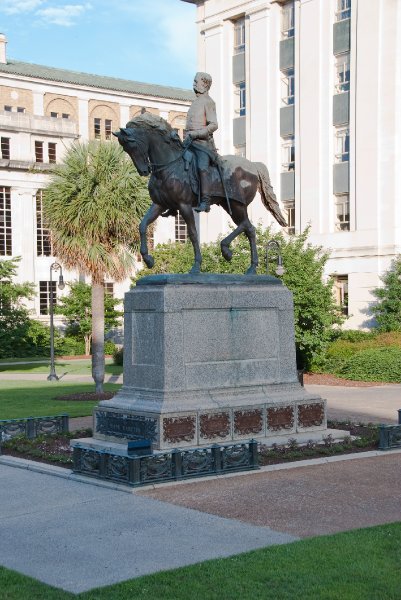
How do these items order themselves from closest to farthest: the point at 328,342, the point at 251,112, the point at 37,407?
the point at 37,407
the point at 328,342
the point at 251,112

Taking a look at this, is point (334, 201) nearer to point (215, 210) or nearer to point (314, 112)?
point (314, 112)

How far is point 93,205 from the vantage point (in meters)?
25.8

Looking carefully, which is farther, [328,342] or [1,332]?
[1,332]

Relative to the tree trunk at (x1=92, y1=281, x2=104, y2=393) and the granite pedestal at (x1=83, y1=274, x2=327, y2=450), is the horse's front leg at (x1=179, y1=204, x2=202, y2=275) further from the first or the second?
the tree trunk at (x1=92, y1=281, x2=104, y2=393)

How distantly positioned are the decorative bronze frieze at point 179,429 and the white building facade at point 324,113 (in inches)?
1152

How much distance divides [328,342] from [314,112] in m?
13.8

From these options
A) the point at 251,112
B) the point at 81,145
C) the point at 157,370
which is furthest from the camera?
the point at 251,112

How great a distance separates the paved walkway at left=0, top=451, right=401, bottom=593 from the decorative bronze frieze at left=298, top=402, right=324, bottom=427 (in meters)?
1.65

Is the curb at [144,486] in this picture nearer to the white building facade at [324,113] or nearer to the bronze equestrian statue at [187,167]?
the bronze equestrian statue at [187,167]

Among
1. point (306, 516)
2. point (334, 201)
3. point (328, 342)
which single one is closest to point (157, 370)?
point (306, 516)

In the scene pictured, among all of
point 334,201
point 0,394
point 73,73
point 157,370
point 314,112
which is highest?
point 73,73

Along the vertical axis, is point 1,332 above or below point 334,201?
below

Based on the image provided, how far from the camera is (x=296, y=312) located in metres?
34.6

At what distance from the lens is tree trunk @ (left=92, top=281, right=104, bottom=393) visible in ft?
89.7
